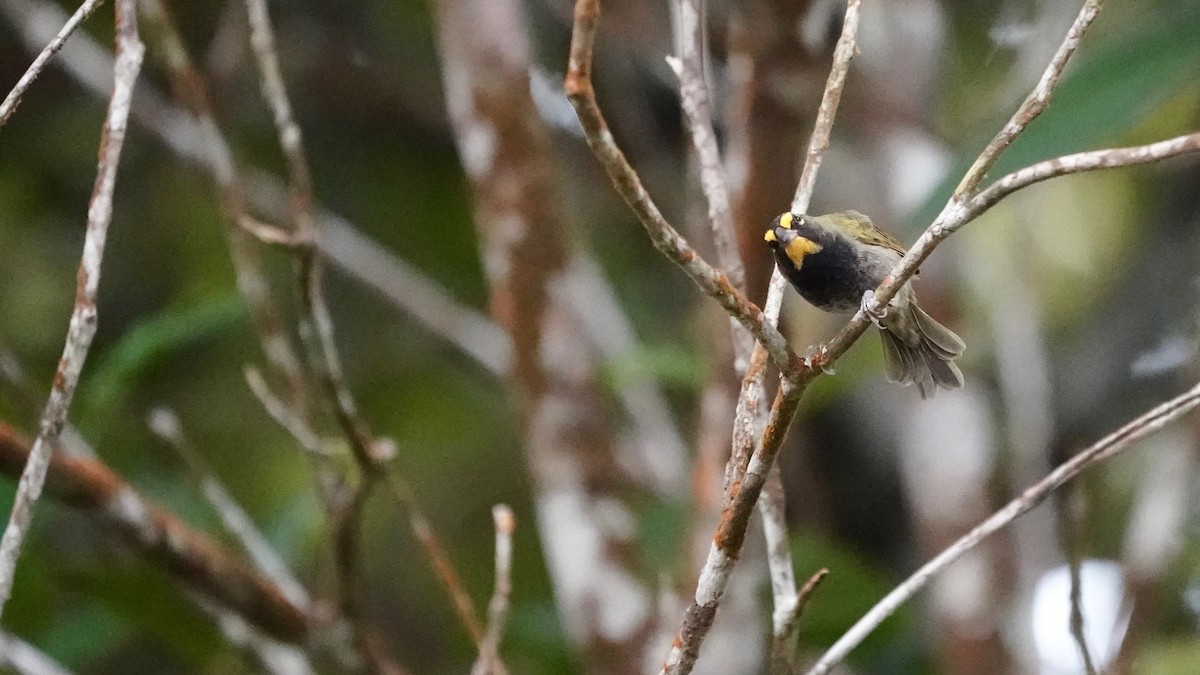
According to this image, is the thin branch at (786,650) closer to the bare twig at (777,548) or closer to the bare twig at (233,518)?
the bare twig at (777,548)

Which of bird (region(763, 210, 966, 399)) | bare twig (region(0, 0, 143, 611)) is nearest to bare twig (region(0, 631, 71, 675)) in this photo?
bare twig (region(0, 0, 143, 611))

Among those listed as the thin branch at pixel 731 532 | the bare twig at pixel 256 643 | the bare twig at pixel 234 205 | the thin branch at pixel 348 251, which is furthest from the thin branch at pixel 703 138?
the thin branch at pixel 348 251

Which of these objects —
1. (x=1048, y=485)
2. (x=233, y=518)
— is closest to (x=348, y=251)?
(x=233, y=518)

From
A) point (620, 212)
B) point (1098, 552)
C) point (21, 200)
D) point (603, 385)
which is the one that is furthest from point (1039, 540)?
point (21, 200)

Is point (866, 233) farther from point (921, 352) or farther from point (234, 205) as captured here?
point (234, 205)

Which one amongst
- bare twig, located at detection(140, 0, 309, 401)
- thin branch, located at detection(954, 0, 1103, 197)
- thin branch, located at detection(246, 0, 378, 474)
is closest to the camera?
thin branch, located at detection(954, 0, 1103, 197)

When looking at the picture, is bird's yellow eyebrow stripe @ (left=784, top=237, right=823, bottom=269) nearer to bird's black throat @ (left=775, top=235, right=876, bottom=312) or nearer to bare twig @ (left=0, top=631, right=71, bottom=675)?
bird's black throat @ (left=775, top=235, right=876, bottom=312)
